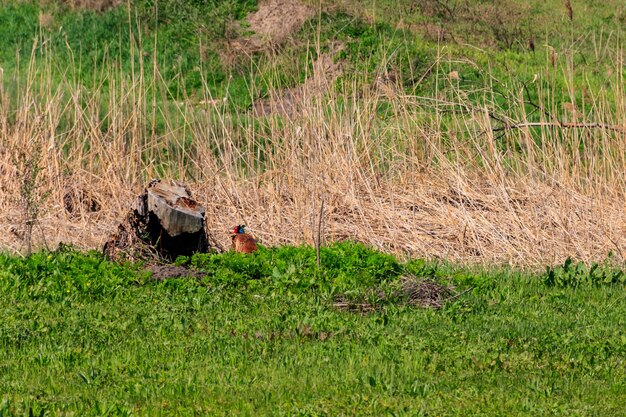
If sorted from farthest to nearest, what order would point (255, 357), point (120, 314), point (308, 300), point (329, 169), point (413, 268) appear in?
point (329, 169), point (413, 268), point (308, 300), point (120, 314), point (255, 357)

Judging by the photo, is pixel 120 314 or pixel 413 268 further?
pixel 413 268

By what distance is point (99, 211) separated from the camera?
10484 mm

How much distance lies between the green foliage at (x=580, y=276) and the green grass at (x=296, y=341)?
0.02 m

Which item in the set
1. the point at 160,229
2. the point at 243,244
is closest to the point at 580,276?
the point at 243,244

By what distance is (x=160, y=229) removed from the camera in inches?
339

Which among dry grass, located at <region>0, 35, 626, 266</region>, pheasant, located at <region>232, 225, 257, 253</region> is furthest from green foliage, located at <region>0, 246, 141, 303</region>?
dry grass, located at <region>0, 35, 626, 266</region>

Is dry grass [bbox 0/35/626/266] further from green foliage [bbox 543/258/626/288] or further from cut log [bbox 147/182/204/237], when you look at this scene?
cut log [bbox 147/182/204/237]

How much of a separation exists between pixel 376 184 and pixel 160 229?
8.55 feet

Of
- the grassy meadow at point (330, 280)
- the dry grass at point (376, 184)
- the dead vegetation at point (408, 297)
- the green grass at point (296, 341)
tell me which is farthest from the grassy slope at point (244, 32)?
the dead vegetation at point (408, 297)

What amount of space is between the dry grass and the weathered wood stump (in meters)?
1.11

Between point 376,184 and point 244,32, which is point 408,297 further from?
point 244,32

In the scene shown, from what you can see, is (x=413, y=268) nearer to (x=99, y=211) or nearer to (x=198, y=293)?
(x=198, y=293)

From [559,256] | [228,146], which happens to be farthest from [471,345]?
[228,146]

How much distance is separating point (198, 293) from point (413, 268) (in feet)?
5.63
